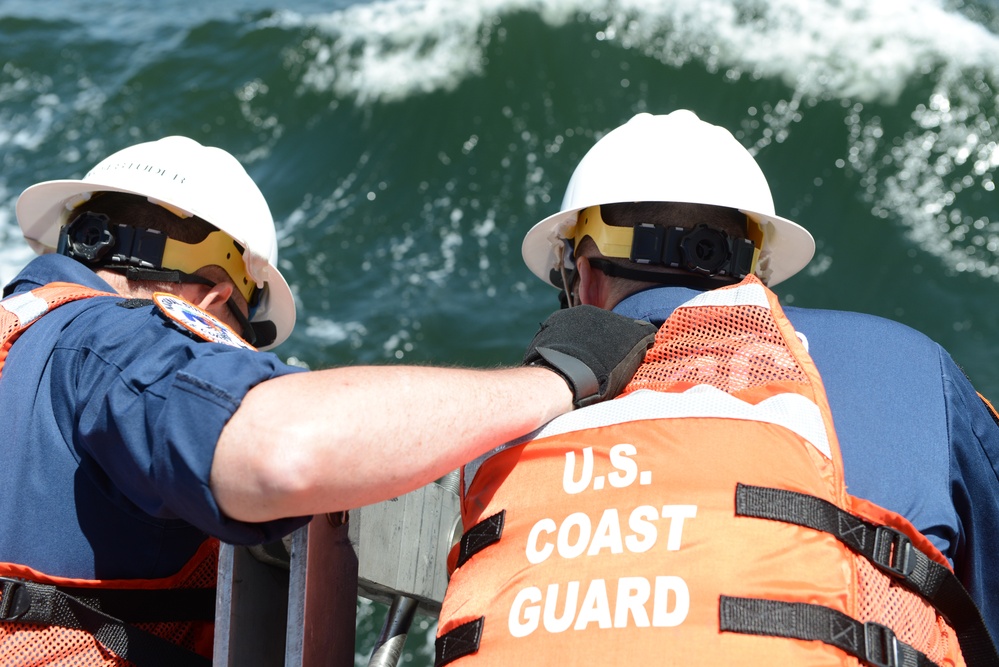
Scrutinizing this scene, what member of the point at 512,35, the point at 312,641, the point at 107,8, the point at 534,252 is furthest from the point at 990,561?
the point at 107,8

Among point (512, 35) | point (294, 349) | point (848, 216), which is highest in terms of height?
point (512, 35)

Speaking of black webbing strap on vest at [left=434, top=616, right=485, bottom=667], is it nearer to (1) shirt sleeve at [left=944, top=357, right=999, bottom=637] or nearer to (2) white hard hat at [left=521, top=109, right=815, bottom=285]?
(1) shirt sleeve at [left=944, top=357, right=999, bottom=637]

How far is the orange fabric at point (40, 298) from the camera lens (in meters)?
2.16

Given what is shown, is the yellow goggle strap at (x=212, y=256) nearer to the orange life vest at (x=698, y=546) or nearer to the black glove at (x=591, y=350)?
the black glove at (x=591, y=350)

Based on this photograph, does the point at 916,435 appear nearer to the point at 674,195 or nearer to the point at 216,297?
the point at 674,195

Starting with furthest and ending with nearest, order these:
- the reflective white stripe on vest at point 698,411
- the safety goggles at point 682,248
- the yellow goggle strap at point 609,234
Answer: the yellow goggle strap at point 609,234 < the safety goggles at point 682,248 < the reflective white stripe on vest at point 698,411

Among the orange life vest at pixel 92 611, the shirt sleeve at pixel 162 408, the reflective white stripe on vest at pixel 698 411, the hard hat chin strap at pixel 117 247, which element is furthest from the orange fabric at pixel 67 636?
the reflective white stripe on vest at pixel 698 411

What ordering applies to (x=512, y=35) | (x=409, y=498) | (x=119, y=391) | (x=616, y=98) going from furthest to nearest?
(x=512, y=35) → (x=616, y=98) → (x=409, y=498) → (x=119, y=391)

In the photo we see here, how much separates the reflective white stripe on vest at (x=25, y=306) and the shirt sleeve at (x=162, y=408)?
24cm

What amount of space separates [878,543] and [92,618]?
166cm

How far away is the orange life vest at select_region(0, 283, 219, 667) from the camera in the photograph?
6.90ft

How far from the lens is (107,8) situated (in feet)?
35.4

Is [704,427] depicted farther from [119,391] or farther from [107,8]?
[107,8]

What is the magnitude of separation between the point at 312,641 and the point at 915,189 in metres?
5.33
